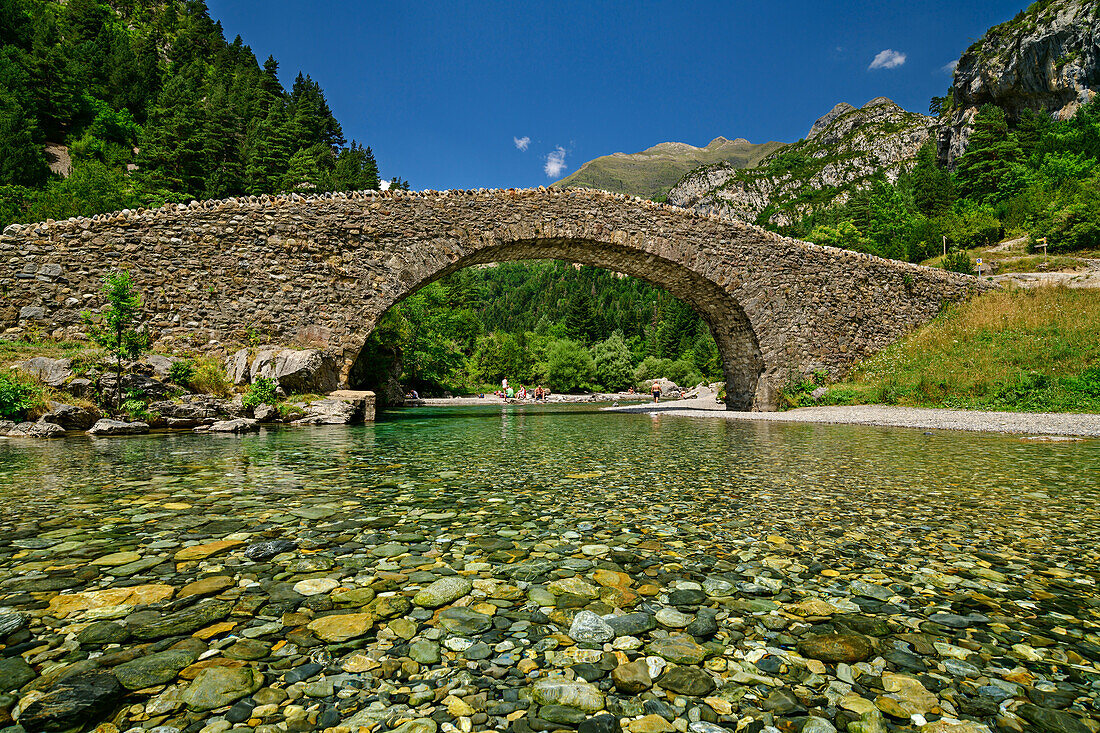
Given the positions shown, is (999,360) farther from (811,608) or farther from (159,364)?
(159,364)

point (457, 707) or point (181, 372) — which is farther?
point (181, 372)

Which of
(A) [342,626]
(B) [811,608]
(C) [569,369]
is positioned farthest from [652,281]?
(C) [569,369]

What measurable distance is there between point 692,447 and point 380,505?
202 inches

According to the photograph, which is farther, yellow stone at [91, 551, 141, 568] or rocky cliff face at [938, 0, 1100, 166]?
rocky cliff face at [938, 0, 1100, 166]

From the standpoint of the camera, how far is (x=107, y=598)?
213 centimetres

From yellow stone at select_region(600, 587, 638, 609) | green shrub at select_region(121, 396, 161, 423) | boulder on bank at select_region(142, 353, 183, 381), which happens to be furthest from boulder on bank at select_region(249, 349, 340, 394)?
yellow stone at select_region(600, 587, 638, 609)

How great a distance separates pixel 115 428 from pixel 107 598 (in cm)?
910

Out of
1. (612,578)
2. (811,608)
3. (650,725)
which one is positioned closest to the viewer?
(650,725)

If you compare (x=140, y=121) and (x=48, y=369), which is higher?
(x=140, y=121)

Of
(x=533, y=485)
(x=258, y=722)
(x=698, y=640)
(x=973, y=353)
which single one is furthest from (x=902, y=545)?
(x=973, y=353)

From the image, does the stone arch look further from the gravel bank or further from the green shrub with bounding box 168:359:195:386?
the gravel bank

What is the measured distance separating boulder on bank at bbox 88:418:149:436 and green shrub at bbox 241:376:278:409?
215cm

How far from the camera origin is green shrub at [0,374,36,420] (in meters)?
8.77

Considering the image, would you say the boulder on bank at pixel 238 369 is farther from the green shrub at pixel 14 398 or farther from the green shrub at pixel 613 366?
the green shrub at pixel 613 366
